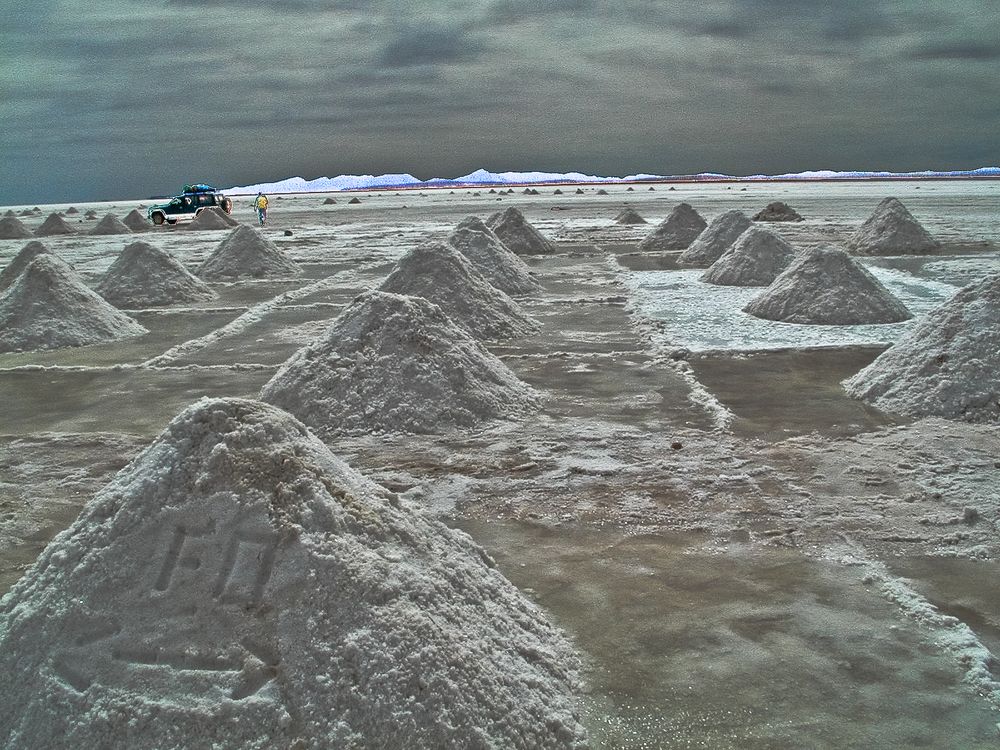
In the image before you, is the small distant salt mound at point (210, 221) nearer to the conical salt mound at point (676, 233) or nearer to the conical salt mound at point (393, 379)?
the conical salt mound at point (676, 233)

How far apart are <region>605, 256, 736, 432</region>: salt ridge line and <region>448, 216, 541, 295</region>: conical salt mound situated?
1.61 metres

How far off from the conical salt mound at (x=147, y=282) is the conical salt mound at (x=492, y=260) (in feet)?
12.0

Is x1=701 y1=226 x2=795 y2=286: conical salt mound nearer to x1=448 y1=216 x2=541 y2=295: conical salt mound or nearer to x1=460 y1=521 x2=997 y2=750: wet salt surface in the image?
x1=448 y1=216 x2=541 y2=295: conical salt mound

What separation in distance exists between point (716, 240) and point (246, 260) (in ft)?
26.3

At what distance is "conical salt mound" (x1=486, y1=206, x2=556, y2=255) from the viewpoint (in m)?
16.7

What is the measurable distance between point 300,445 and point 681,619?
1447mm

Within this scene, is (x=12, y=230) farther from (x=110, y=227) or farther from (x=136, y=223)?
(x=136, y=223)

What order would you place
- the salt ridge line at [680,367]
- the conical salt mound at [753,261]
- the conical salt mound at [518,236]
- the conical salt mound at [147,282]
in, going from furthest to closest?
1. the conical salt mound at [518,236]
2. the conical salt mound at [753,261]
3. the conical salt mound at [147,282]
4. the salt ridge line at [680,367]

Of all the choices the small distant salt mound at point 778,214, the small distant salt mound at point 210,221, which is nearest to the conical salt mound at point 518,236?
the small distant salt mound at point 778,214

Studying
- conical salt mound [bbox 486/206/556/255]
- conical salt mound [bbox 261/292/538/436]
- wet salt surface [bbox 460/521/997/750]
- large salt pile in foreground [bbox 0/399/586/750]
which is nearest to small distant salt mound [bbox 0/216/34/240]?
conical salt mound [bbox 486/206/556/255]

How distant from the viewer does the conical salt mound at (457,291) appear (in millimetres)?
8328

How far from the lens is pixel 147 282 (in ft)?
38.6

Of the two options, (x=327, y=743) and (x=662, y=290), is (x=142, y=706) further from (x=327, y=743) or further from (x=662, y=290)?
(x=662, y=290)

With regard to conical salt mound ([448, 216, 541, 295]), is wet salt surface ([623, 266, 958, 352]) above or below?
below
